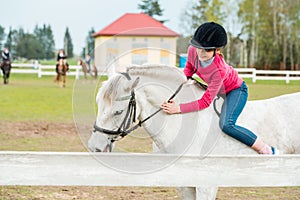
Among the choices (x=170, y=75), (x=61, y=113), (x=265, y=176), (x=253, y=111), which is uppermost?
(x=170, y=75)

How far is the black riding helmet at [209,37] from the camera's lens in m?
3.67

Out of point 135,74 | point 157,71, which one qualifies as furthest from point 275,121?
point 135,74

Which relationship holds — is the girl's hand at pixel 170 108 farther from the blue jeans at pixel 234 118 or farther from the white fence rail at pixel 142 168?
the white fence rail at pixel 142 168

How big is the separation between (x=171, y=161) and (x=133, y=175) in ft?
0.80

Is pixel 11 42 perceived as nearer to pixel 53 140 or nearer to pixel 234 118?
pixel 53 140

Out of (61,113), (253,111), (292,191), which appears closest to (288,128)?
(253,111)

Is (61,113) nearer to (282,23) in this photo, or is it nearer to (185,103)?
(185,103)

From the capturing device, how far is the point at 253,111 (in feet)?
13.7

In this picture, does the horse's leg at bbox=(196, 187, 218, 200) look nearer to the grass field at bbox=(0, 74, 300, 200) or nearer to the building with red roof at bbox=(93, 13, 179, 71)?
the grass field at bbox=(0, 74, 300, 200)

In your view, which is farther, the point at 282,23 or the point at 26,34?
Answer: the point at 26,34

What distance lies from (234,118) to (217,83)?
0.33 metres

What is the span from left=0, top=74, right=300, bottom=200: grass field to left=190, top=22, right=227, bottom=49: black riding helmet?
3.27ft

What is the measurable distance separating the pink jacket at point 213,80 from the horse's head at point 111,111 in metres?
0.42

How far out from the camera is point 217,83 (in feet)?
12.1
